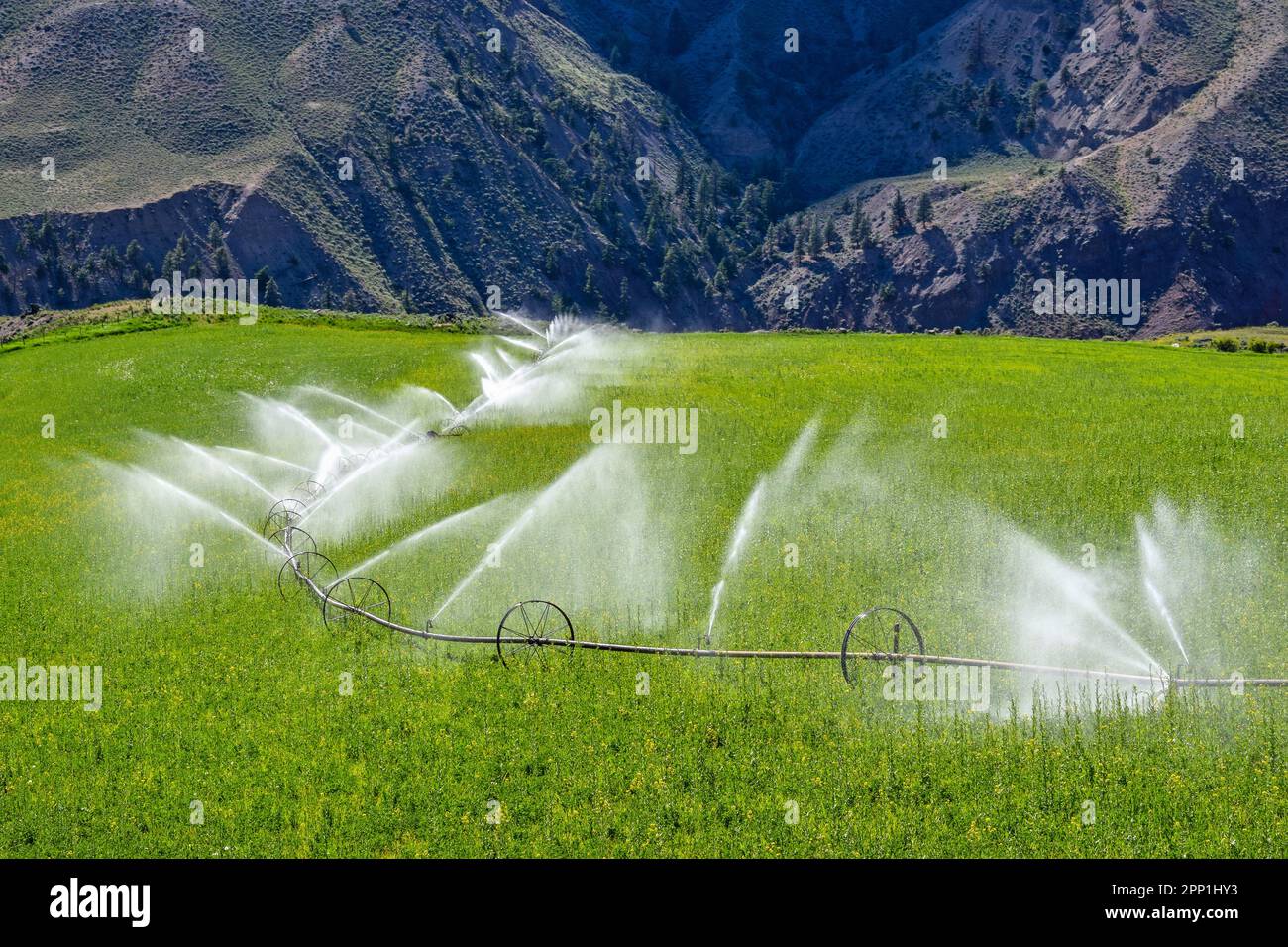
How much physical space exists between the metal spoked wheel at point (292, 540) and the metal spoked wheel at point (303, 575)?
0.60 metres

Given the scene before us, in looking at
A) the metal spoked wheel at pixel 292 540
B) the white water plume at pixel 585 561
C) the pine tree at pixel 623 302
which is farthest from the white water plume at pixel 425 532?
the pine tree at pixel 623 302

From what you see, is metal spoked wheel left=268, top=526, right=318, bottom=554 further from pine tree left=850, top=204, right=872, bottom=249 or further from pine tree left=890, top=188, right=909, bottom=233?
pine tree left=890, top=188, right=909, bottom=233

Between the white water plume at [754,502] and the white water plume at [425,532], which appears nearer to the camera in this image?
the white water plume at [754,502]

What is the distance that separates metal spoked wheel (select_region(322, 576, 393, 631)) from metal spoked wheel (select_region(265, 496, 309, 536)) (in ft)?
19.5

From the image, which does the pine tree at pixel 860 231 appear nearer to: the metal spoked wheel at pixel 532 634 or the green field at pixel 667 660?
the green field at pixel 667 660

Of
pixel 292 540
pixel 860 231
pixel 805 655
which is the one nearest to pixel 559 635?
pixel 805 655

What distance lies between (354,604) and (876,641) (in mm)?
11602

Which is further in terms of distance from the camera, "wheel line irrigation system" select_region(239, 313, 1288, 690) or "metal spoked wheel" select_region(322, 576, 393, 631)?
"metal spoked wheel" select_region(322, 576, 393, 631)

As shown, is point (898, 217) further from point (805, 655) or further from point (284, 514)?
point (805, 655)

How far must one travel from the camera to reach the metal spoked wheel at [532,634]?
72.3ft

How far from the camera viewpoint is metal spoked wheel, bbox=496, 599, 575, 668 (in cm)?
2205

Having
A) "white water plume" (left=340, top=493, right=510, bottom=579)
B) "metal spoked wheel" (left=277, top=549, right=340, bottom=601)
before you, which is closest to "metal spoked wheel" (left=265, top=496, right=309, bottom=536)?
"metal spoked wheel" (left=277, top=549, right=340, bottom=601)

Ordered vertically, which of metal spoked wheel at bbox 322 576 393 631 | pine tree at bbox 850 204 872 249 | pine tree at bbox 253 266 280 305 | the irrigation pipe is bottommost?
the irrigation pipe

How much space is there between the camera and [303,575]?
27.2 metres
